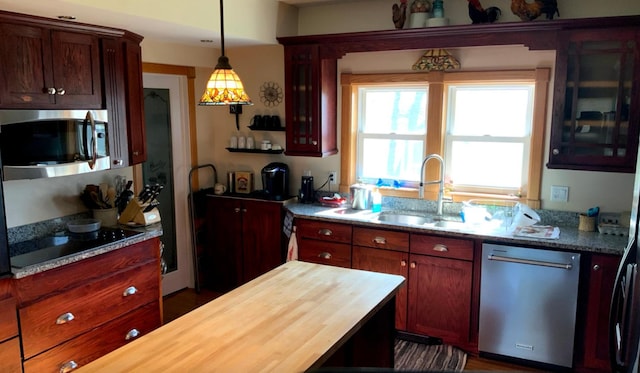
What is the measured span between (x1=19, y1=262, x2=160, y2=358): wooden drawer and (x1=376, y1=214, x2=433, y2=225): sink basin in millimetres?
1738

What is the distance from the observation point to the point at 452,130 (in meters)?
4.01

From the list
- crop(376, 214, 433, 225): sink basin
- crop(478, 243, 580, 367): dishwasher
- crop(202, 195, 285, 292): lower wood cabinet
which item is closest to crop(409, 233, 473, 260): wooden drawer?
crop(478, 243, 580, 367): dishwasher

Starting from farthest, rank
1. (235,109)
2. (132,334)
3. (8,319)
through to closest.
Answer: (235,109) < (132,334) < (8,319)

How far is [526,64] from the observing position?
362 centimetres

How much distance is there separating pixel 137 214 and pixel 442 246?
2108mm

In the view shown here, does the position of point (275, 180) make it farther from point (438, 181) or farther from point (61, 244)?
point (61, 244)

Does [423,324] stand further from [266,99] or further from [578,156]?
[266,99]

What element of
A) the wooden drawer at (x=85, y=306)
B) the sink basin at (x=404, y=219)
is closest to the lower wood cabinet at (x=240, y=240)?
the sink basin at (x=404, y=219)

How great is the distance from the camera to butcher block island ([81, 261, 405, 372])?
5.70 ft

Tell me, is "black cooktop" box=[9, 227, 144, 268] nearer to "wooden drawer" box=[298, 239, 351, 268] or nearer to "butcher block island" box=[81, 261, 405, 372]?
"butcher block island" box=[81, 261, 405, 372]

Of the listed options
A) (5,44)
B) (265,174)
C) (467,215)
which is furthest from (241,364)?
(265,174)

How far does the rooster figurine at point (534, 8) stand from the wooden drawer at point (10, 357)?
354 cm

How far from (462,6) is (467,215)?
1.52 m

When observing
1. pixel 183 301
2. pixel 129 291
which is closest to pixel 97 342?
pixel 129 291
